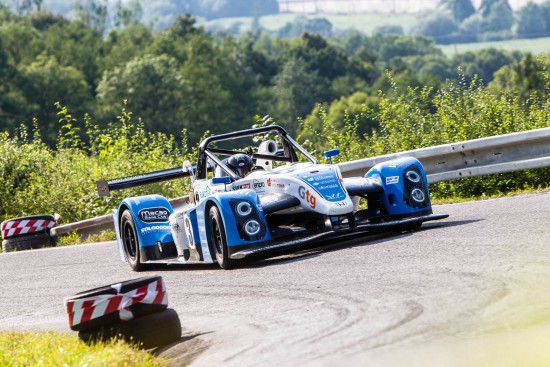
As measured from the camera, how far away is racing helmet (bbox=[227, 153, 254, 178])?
11656mm

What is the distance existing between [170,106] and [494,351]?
102 m

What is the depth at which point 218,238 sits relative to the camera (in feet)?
34.9

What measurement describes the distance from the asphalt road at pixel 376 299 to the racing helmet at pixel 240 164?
1195 mm

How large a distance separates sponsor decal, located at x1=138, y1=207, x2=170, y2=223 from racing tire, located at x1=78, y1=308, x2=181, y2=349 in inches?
194

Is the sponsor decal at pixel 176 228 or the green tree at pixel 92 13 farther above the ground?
the green tree at pixel 92 13

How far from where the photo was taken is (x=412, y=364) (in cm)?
538

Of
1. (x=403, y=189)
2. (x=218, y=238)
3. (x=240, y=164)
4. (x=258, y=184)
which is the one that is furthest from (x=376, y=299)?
(x=240, y=164)

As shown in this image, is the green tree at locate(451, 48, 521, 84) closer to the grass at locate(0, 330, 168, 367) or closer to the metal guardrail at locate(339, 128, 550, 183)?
the metal guardrail at locate(339, 128, 550, 183)

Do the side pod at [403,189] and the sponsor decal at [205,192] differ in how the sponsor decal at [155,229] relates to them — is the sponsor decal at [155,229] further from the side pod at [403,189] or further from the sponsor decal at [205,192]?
the side pod at [403,189]

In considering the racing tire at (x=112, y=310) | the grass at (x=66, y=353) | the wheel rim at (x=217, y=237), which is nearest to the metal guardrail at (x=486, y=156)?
the wheel rim at (x=217, y=237)

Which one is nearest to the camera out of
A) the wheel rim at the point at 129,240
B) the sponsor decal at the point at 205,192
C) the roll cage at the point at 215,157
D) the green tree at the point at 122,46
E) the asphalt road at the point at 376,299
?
the asphalt road at the point at 376,299

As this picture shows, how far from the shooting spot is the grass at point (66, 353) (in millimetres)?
6531

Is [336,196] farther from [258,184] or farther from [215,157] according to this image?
[215,157]

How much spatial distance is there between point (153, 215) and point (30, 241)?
578 cm
